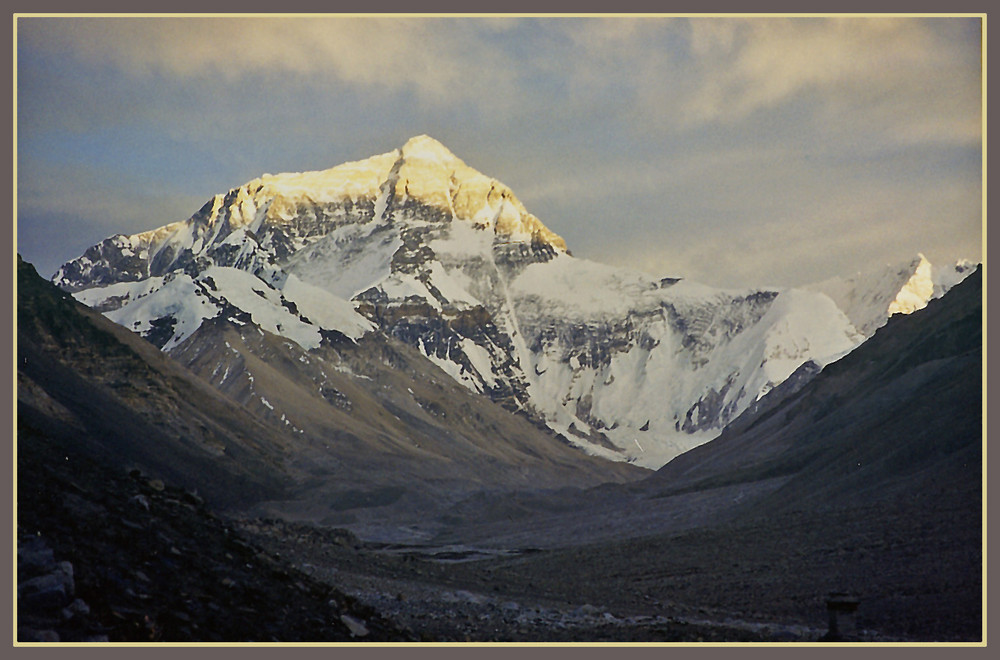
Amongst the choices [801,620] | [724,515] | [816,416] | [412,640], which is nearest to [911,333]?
[816,416]

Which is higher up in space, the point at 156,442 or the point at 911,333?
the point at 911,333

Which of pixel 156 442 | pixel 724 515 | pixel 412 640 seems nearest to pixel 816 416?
pixel 724 515

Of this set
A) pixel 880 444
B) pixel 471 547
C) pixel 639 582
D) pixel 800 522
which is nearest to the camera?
pixel 639 582

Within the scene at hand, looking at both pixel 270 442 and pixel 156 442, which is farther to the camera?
pixel 270 442

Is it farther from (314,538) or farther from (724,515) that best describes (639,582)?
(724,515)

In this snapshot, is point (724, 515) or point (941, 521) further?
point (724, 515)

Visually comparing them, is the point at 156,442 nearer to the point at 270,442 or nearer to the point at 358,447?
the point at 270,442

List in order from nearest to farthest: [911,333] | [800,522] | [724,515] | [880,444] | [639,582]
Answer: [639,582]
[800,522]
[880,444]
[724,515]
[911,333]

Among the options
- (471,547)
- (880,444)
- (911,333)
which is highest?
(911,333)

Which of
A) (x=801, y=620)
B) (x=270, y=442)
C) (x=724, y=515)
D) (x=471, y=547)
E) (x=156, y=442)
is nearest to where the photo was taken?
(x=801, y=620)
